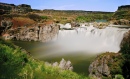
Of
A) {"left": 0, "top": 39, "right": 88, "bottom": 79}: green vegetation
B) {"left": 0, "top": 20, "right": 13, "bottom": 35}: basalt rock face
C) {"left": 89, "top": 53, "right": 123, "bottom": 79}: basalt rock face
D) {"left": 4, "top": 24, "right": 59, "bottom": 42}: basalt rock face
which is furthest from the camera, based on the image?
{"left": 0, "top": 20, "right": 13, "bottom": 35}: basalt rock face

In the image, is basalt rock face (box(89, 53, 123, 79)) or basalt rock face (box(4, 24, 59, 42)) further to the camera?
basalt rock face (box(4, 24, 59, 42))

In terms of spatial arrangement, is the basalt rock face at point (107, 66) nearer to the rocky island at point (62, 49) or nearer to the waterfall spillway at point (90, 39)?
the rocky island at point (62, 49)

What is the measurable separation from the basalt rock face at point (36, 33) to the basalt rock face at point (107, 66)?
4139 cm

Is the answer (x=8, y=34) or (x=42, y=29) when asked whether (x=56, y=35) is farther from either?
(x=8, y=34)

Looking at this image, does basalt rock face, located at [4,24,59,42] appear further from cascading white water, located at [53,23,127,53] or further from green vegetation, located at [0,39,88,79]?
green vegetation, located at [0,39,88,79]

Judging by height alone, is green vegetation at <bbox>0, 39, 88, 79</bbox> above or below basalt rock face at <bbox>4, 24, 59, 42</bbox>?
above

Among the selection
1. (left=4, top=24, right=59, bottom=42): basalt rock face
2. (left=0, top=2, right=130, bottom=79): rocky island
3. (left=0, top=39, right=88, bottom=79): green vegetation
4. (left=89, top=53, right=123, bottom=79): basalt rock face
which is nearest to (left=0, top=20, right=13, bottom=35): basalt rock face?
(left=0, top=2, right=130, bottom=79): rocky island

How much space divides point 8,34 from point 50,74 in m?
66.4

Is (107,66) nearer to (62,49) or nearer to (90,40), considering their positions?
(62,49)

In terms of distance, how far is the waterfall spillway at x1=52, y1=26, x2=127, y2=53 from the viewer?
163 ft

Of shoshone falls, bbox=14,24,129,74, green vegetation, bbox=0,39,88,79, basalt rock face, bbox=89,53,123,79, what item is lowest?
shoshone falls, bbox=14,24,129,74

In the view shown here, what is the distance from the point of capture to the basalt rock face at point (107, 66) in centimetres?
2485

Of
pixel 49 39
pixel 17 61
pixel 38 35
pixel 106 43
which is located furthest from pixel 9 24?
pixel 17 61

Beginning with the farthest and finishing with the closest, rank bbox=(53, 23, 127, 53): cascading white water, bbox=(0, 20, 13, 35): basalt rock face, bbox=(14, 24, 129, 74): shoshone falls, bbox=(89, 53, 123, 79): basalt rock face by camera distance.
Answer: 1. bbox=(0, 20, 13, 35): basalt rock face
2. bbox=(53, 23, 127, 53): cascading white water
3. bbox=(14, 24, 129, 74): shoshone falls
4. bbox=(89, 53, 123, 79): basalt rock face
